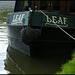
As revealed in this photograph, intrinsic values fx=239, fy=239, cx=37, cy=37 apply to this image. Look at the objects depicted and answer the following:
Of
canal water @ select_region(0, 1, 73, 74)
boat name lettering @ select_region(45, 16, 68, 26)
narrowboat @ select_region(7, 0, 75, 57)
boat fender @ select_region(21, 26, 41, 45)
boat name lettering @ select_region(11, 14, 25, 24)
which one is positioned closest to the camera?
canal water @ select_region(0, 1, 73, 74)

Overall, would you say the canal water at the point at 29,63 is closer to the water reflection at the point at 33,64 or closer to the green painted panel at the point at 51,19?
the water reflection at the point at 33,64

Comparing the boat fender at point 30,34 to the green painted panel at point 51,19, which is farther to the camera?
the green painted panel at point 51,19

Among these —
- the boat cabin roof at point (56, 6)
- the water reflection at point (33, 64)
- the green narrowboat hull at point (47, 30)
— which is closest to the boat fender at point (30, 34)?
the green narrowboat hull at point (47, 30)

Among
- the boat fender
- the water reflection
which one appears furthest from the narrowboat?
the water reflection

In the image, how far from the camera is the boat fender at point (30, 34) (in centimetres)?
713

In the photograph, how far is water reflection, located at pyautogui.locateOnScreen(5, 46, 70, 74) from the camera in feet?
22.2

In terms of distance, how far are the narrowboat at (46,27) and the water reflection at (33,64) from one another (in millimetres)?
210

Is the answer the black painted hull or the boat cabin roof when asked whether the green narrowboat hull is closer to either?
the black painted hull

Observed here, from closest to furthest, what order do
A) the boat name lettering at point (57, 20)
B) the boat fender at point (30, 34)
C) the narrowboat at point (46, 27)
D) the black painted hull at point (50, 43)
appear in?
the boat fender at point (30, 34) → the narrowboat at point (46, 27) → the boat name lettering at point (57, 20) → the black painted hull at point (50, 43)

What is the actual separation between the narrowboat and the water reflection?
8.3 inches

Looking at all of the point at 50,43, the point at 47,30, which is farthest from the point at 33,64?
the point at 47,30

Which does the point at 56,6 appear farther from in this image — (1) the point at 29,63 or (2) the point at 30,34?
(1) the point at 29,63

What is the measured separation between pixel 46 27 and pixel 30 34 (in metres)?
0.62

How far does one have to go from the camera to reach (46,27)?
7457 mm
